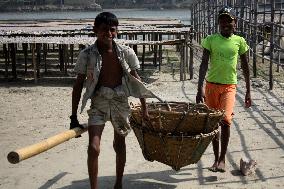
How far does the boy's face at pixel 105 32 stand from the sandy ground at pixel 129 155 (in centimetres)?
141

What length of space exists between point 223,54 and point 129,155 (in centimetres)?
157

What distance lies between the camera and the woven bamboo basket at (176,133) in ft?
11.8

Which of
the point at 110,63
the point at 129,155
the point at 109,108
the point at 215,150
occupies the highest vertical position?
the point at 110,63

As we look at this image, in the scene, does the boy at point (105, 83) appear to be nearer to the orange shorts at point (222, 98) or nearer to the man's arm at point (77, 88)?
the man's arm at point (77, 88)

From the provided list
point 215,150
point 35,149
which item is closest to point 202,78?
point 215,150

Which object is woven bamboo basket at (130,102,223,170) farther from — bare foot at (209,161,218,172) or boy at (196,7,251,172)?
bare foot at (209,161,218,172)

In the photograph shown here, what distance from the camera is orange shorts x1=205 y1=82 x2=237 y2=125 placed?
13.5 ft

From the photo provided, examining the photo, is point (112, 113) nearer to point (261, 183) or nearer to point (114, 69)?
point (114, 69)

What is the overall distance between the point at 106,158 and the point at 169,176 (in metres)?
0.87

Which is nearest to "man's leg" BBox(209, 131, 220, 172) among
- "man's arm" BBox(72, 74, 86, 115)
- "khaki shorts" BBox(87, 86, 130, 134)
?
"khaki shorts" BBox(87, 86, 130, 134)

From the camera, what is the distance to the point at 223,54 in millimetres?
4141

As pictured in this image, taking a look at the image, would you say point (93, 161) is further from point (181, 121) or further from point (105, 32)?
point (105, 32)

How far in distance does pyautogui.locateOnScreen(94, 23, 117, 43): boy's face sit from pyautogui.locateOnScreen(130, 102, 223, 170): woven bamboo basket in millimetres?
720

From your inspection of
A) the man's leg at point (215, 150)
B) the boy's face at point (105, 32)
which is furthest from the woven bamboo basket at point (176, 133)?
the boy's face at point (105, 32)
